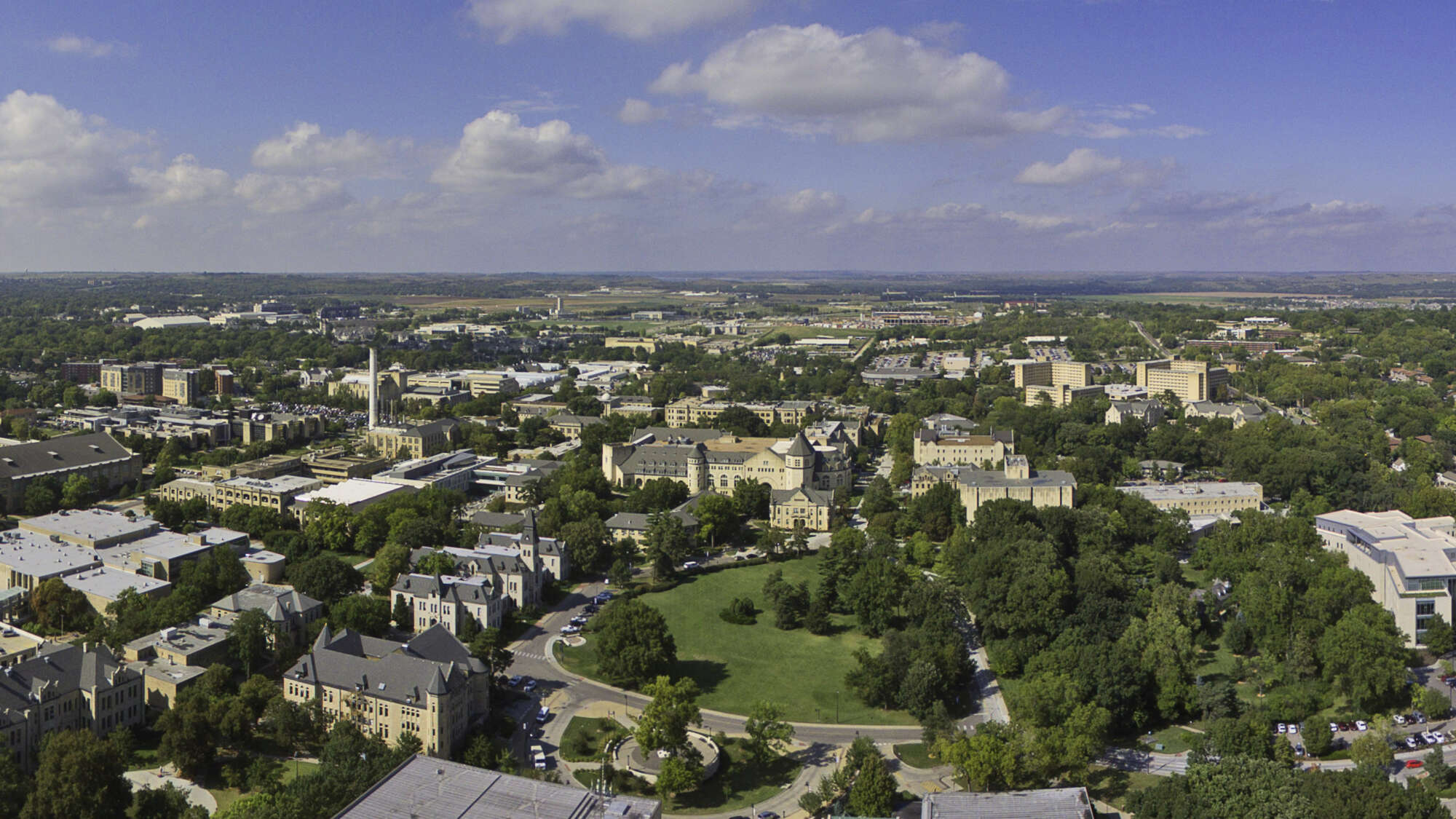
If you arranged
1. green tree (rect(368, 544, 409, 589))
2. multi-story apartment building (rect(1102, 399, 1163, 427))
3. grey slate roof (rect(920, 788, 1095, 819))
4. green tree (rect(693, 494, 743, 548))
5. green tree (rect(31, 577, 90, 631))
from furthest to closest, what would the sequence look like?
multi-story apartment building (rect(1102, 399, 1163, 427)) < green tree (rect(693, 494, 743, 548)) < green tree (rect(368, 544, 409, 589)) < green tree (rect(31, 577, 90, 631)) < grey slate roof (rect(920, 788, 1095, 819))

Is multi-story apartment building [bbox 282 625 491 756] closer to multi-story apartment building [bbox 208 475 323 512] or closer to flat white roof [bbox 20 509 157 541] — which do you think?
flat white roof [bbox 20 509 157 541]

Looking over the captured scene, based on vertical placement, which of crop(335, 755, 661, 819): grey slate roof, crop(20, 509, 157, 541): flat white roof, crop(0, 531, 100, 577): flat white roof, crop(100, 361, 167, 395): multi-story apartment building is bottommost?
crop(335, 755, 661, 819): grey slate roof

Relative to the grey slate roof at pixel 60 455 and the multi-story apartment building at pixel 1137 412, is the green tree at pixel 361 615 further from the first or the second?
the multi-story apartment building at pixel 1137 412

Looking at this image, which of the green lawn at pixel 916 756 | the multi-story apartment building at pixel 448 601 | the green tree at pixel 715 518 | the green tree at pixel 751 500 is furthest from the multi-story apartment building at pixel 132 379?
the green lawn at pixel 916 756

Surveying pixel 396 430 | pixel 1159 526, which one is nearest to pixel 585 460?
pixel 396 430

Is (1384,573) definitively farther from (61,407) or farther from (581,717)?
(61,407)

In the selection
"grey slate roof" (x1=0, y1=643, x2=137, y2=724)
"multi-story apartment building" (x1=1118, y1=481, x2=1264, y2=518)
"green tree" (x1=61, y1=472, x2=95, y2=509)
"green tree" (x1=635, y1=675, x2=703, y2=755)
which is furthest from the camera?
"multi-story apartment building" (x1=1118, y1=481, x2=1264, y2=518)

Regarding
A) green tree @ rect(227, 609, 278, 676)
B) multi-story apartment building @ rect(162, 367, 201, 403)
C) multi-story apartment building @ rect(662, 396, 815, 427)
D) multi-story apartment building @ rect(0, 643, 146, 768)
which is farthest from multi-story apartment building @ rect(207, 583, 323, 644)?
multi-story apartment building @ rect(162, 367, 201, 403)
